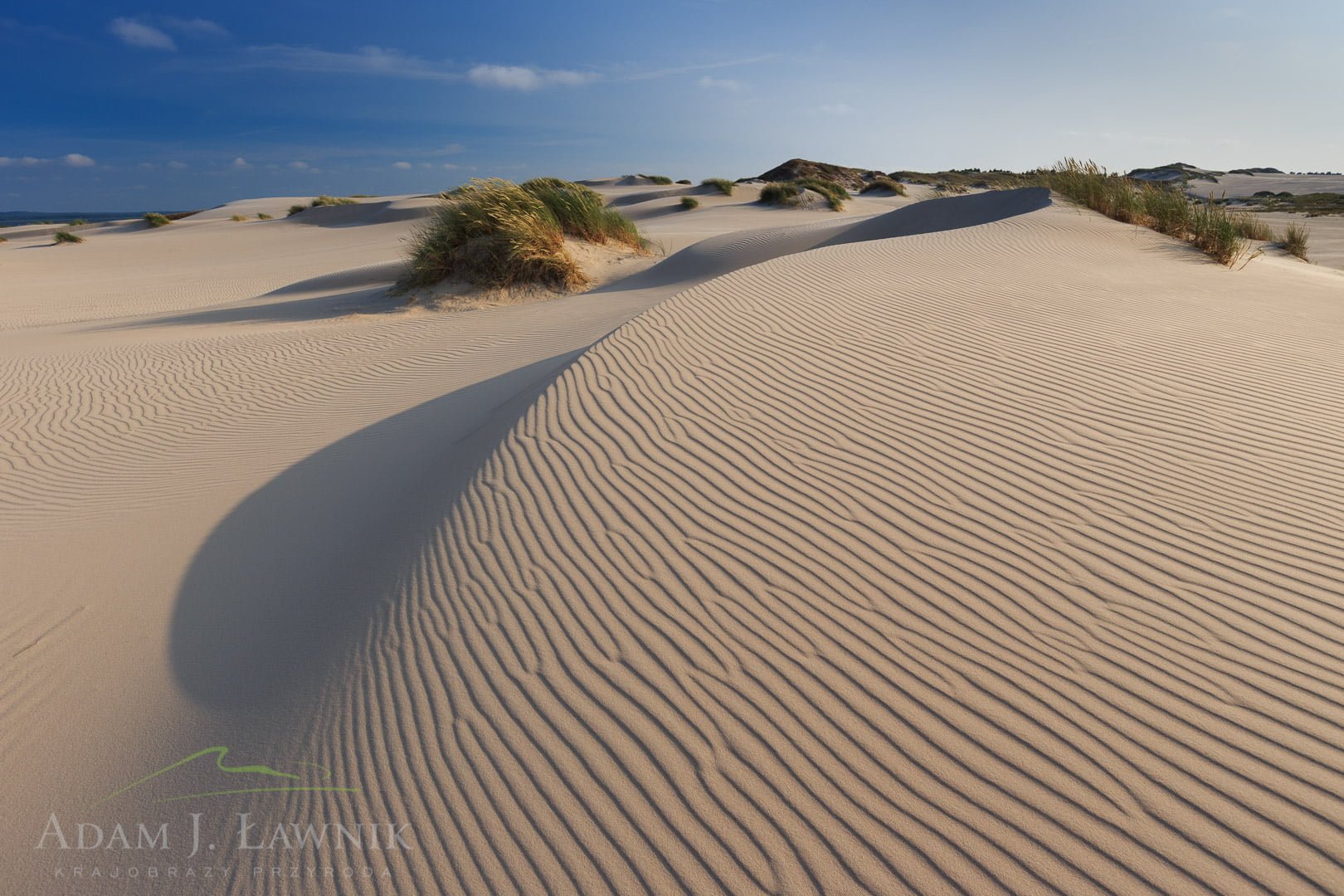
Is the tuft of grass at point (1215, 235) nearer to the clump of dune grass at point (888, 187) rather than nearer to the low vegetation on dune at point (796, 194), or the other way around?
the low vegetation on dune at point (796, 194)

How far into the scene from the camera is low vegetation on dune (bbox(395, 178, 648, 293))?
10672mm

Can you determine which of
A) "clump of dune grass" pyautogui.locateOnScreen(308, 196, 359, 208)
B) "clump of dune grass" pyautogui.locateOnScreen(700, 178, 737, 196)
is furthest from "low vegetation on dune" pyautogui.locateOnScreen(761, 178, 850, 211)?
"clump of dune grass" pyautogui.locateOnScreen(308, 196, 359, 208)

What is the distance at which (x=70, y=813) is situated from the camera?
2.29 meters

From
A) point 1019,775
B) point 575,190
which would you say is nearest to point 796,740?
point 1019,775

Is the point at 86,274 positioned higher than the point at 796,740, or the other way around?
the point at 86,274

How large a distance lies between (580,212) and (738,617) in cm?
1162

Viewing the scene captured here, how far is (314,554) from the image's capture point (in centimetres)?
364

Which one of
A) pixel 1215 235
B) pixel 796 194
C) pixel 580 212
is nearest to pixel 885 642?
pixel 1215 235

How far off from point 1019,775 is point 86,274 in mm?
25457

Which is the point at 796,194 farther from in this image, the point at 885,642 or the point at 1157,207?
the point at 885,642

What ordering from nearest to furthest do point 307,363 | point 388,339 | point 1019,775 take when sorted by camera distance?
point 1019,775 < point 307,363 < point 388,339

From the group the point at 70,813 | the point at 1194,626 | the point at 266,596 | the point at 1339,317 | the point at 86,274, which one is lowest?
the point at 70,813

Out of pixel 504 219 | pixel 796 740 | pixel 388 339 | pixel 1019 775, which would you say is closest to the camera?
pixel 1019 775

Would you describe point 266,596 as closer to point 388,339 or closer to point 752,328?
point 752,328
